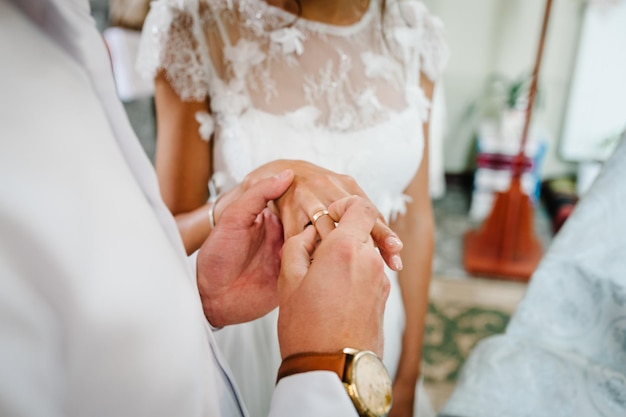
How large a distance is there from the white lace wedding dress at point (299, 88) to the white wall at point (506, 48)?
2.00 m

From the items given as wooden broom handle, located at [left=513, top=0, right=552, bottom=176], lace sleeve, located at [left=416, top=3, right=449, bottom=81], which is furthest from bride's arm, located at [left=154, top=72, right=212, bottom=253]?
wooden broom handle, located at [left=513, top=0, right=552, bottom=176]

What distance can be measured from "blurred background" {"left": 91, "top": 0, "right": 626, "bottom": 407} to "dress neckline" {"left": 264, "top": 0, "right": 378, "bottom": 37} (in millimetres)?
1526

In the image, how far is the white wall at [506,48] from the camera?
2.80 meters

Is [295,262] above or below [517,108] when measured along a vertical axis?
above

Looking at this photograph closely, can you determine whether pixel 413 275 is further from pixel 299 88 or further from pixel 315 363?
pixel 315 363

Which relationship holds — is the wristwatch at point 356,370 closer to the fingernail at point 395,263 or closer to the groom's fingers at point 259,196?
the fingernail at point 395,263

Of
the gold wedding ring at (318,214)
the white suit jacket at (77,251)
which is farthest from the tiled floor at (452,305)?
the white suit jacket at (77,251)

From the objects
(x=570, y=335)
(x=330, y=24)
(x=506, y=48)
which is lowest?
(x=506, y=48)

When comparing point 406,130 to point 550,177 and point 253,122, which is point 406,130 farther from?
point 550,177

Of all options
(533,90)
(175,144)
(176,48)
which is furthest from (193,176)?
(533,90)

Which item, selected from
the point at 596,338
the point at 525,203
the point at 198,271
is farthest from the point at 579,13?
the point at 198,271

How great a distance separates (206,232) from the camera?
76 centimetres

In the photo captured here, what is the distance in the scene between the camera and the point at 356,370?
1.30 feet

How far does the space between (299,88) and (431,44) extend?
34cm
